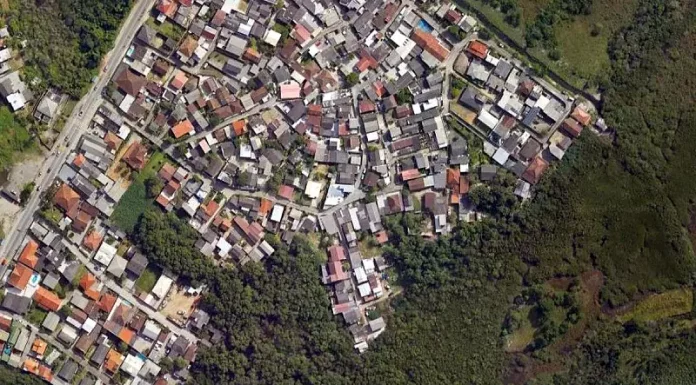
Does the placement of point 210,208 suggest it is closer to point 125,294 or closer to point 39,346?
point 125,294

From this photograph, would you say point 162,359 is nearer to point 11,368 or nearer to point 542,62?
point 11,368

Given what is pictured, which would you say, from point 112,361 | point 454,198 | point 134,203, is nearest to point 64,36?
point 134,203

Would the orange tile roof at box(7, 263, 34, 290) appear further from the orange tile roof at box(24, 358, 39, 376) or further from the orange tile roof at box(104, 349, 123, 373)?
the orange tile roof at box(104, 349, 123, 373)

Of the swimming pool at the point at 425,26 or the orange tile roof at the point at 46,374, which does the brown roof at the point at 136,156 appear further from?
the swimming pool at the point at 425,26

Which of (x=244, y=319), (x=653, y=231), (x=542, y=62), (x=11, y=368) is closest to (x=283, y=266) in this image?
(x=244, y=319)

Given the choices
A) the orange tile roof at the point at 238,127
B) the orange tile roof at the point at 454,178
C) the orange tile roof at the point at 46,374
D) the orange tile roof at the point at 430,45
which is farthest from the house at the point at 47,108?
the orange tile roof at the point at 454,178
